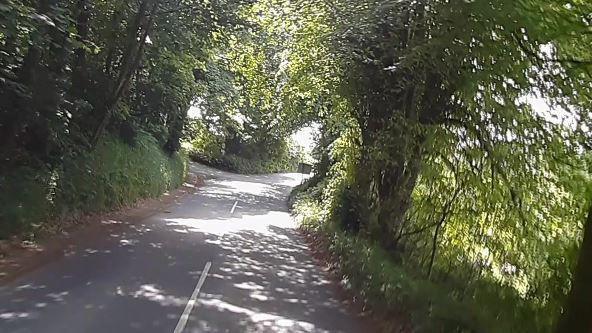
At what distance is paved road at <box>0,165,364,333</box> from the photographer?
834cm

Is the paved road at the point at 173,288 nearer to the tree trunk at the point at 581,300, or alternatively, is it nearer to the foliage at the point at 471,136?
the foliage at the point at 471,136

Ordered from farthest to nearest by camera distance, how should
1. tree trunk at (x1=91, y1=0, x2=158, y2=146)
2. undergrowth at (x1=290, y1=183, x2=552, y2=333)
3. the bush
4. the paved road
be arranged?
tree trunk at (x1=91, y1=0, x2=158, y2=146) < the bush < the paved road < undergrowth at (x1=290, y1=183, x2=552, y2=333)

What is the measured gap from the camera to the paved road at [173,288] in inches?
328

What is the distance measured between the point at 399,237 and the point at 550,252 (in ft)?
19.6

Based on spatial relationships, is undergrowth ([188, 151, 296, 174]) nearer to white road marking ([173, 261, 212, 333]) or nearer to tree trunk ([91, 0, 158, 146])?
tree trunk ([91, 0, 158, 146])

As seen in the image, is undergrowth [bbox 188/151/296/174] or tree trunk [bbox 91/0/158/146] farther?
undergrowth [bbox 188/151/296/174]

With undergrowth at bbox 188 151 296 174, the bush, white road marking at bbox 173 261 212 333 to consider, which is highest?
undergrowth at bbox 188 151 296 174

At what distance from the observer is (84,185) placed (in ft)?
57.7

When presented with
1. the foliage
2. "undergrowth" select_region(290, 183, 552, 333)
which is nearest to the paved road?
"undergrowth" select_region(290, 183, 552, 333)

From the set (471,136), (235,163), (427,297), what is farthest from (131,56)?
(235,163)

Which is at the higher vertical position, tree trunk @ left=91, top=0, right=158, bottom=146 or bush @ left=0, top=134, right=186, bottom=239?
tree trunk @ left=91, top=0, right=158, bottom=146

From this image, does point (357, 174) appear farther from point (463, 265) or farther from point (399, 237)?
point (463, 265)

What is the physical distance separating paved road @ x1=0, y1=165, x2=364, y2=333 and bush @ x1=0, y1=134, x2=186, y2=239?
1.15 meters

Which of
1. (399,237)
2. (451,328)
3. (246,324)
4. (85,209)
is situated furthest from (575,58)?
(85,209)
